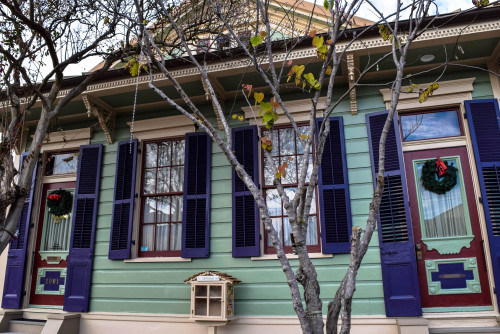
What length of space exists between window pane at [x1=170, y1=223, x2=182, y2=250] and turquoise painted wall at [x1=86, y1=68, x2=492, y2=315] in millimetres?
317

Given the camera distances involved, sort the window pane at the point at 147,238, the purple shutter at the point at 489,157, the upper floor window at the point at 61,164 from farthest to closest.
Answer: the upper floor window at the point at 61,164 < the window pane at the point at 147,238 < the purple shutter at the point at 489,157

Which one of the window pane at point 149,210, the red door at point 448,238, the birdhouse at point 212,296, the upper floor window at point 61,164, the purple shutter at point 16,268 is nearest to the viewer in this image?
the red door at point 448,238

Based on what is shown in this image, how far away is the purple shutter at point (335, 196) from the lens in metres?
5.29

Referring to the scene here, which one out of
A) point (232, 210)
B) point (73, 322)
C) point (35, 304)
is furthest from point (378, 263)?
point (35, 304)

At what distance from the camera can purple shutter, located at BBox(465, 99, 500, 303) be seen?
4.83m

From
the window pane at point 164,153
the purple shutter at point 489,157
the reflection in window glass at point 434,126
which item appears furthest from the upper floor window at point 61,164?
the purple shutter at point 489,157

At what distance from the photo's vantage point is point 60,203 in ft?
22.6

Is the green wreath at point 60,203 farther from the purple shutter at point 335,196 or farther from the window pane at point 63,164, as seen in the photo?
the purple shutter at point 335,196

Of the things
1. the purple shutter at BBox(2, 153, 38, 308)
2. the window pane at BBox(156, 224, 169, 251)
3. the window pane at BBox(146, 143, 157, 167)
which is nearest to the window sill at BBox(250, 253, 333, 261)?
the window pane at BBox(156, 224, 169, 251)

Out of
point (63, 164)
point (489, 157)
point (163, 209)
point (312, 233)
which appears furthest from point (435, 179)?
point (63, 164)

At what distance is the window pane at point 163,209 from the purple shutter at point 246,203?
1.24m

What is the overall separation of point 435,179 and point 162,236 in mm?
4115

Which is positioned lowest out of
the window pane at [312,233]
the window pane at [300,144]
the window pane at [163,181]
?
the window pane at [312,233]

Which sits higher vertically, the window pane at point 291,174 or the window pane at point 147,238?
the window pane at point 291,174
